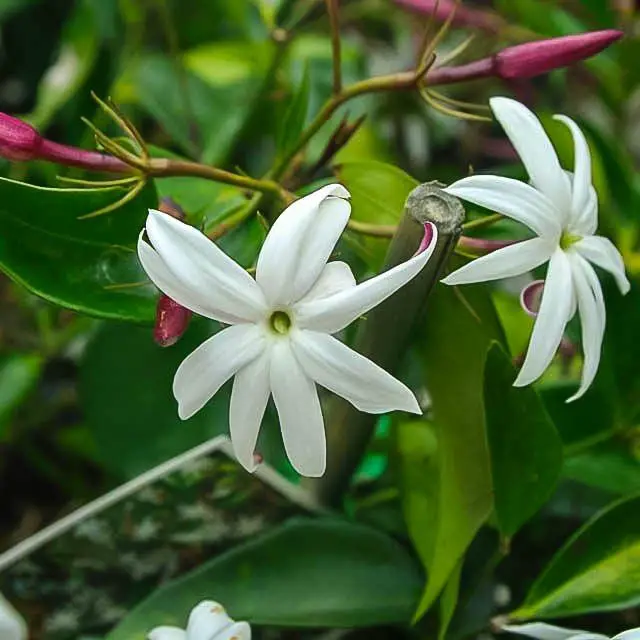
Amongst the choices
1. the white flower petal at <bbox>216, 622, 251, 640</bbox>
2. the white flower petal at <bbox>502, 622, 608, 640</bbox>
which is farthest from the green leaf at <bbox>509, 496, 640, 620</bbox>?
the white flower petal at <bbox>216, 622, 251, 640</bbox>

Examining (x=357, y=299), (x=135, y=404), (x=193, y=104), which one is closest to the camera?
(x=357, y=299)

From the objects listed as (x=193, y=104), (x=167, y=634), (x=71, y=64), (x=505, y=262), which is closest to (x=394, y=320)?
(x=505, y=262)

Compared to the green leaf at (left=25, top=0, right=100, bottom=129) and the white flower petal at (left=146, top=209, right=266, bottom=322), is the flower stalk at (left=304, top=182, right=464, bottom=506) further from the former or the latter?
the green leaf at (left=25, top=0, right=100, bottom=129)

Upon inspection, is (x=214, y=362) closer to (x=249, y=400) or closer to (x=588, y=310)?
(x=249, y=400)

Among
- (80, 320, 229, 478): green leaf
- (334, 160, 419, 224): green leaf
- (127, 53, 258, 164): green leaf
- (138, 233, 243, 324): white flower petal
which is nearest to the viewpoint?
(138, 233, 243, 324): white flower petal

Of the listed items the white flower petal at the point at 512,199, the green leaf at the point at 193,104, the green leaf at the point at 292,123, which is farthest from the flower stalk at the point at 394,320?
the green leaf at the point at 193,104

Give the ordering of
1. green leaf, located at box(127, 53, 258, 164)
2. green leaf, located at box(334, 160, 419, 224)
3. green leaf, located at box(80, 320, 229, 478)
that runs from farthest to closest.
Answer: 1. green leaf, located at box(127, 53, 258, 164)
2. green leaf, located at box(80, 320, 229, 478)
3. green leaf, located at box(334, 160, 419, 224)

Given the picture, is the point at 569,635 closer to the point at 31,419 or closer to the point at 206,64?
the point at 31,419
